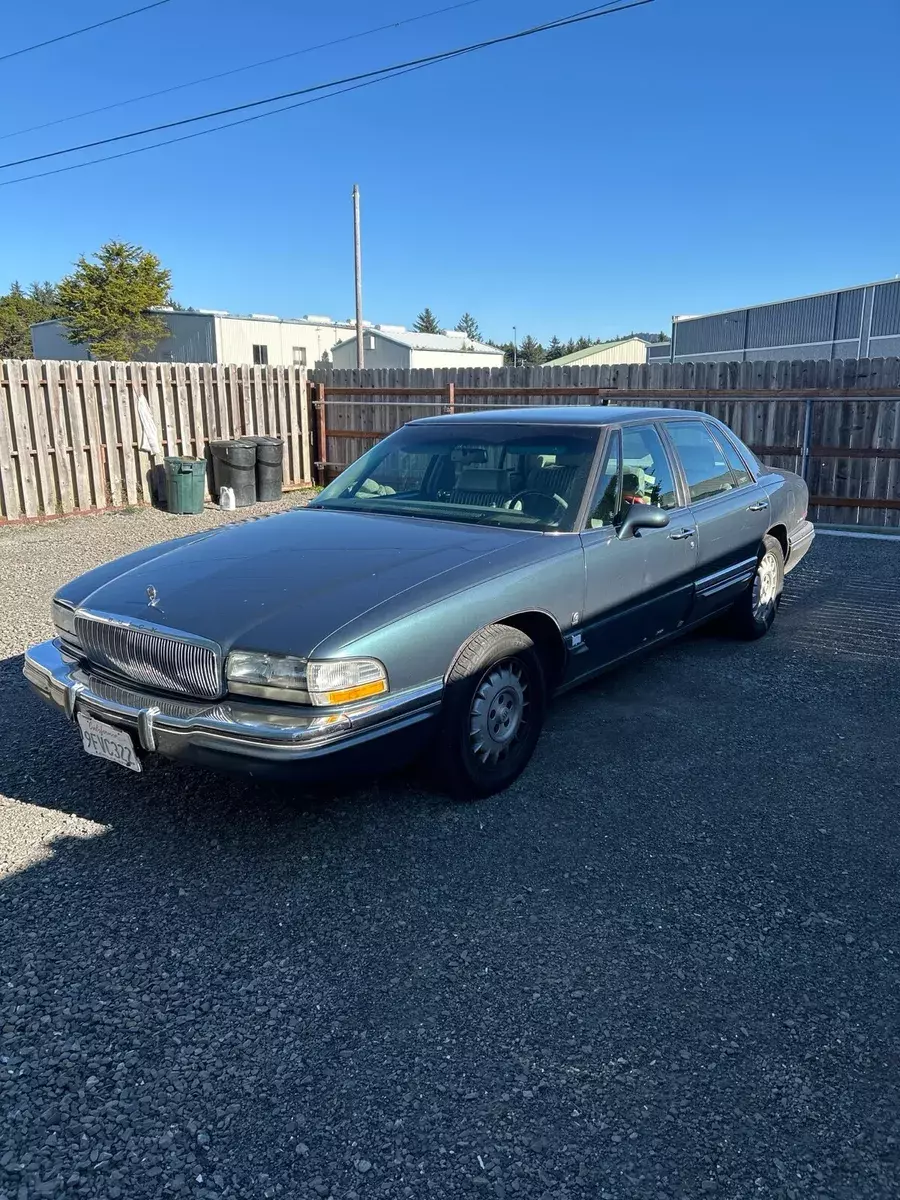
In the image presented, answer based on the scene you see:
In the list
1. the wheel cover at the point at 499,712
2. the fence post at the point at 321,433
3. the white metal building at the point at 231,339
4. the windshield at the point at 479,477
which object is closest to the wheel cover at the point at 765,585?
the windshield at the point at 479,477

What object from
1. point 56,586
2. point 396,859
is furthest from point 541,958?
point 56,586

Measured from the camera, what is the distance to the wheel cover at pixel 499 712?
12.2 ft

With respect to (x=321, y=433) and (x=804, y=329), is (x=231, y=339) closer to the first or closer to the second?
(x=804, y=329)

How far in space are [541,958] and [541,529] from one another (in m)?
2.07

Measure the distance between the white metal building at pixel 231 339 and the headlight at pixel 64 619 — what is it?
35.7 metres

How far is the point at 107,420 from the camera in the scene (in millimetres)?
12352

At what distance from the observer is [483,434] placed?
4.85 m

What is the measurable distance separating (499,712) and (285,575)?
1.09 m

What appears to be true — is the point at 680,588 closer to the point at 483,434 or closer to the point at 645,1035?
the point at 483,434

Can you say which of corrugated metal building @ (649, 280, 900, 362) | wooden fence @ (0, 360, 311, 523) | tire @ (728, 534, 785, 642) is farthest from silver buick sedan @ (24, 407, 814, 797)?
corrugated metal building @ (649, 280, 900, 362)

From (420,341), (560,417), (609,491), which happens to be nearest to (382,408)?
(560,417)

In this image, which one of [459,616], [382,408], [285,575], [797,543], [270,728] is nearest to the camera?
[270,728]

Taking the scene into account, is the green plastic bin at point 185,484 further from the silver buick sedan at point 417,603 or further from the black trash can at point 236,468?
the silver buick sedan at point 417,603

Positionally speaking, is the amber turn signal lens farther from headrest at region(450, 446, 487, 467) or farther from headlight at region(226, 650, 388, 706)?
headrest at region(450, 446, 487, 467)
